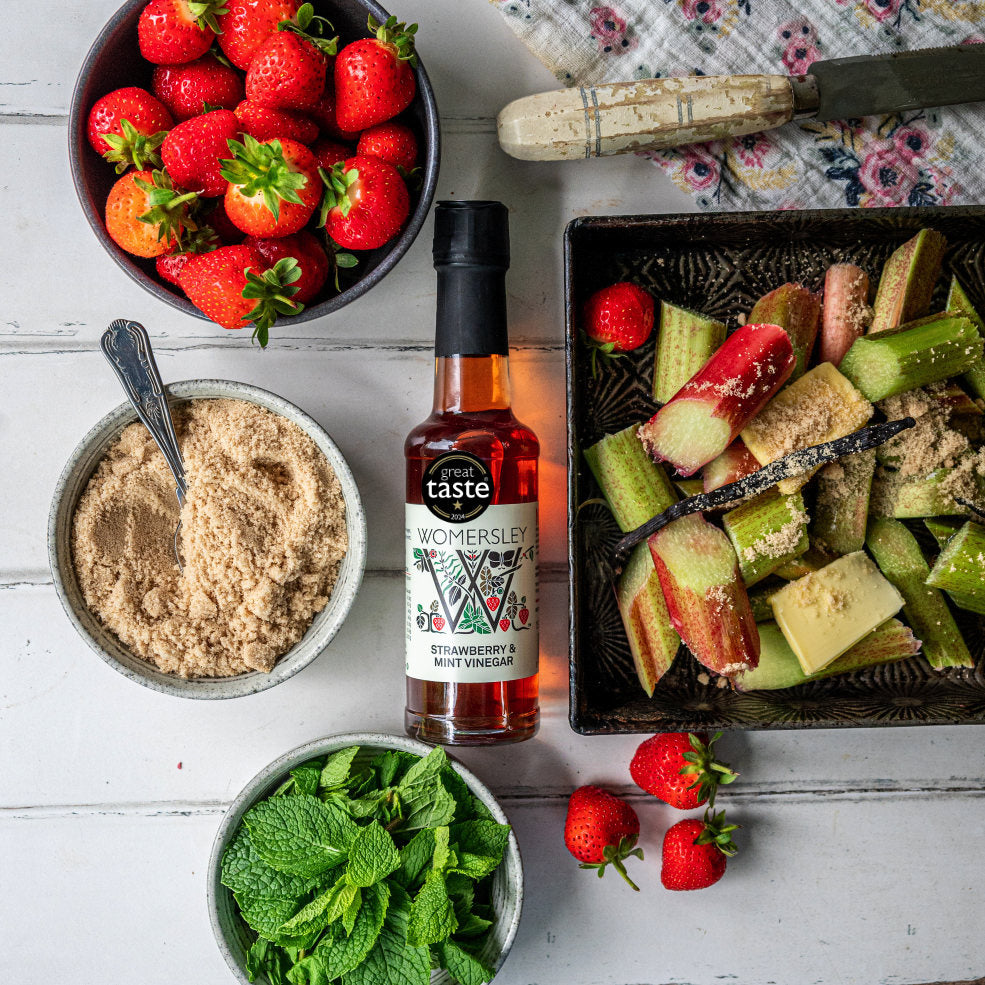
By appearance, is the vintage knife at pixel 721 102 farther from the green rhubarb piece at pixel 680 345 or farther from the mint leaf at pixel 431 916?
the mint leaf at pixel 431 916

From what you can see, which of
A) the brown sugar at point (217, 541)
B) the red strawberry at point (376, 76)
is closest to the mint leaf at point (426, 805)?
the brown sugar at point (217, 541)

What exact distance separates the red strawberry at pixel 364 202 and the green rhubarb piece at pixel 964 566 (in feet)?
2.37

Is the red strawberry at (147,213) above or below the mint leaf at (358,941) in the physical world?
above

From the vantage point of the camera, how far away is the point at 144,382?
95 centimetres

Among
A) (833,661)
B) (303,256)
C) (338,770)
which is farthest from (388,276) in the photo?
(833,661)

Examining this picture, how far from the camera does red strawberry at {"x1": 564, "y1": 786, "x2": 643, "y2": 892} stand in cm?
102

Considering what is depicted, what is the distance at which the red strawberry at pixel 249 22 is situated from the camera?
861 millimetres

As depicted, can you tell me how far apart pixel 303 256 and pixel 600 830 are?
2.47ft

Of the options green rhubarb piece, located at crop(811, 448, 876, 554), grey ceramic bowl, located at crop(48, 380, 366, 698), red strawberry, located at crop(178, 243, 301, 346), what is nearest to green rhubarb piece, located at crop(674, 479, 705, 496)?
green rhubarb piece, located at crop(811, 448, 876, 554)

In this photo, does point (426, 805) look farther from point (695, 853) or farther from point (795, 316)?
point (795, 316)

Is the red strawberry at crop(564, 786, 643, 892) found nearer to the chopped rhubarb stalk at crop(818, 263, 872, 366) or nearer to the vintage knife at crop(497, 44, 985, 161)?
the chopped rhubarb stalk at crop(818, 263, 872, 366)

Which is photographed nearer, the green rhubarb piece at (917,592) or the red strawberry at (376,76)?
the red strawberry at (376,76)

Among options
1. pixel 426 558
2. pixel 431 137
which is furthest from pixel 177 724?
pixel 431 137

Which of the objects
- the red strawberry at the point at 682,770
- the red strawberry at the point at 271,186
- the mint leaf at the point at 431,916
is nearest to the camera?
the red strawberry at the point at 271,186
